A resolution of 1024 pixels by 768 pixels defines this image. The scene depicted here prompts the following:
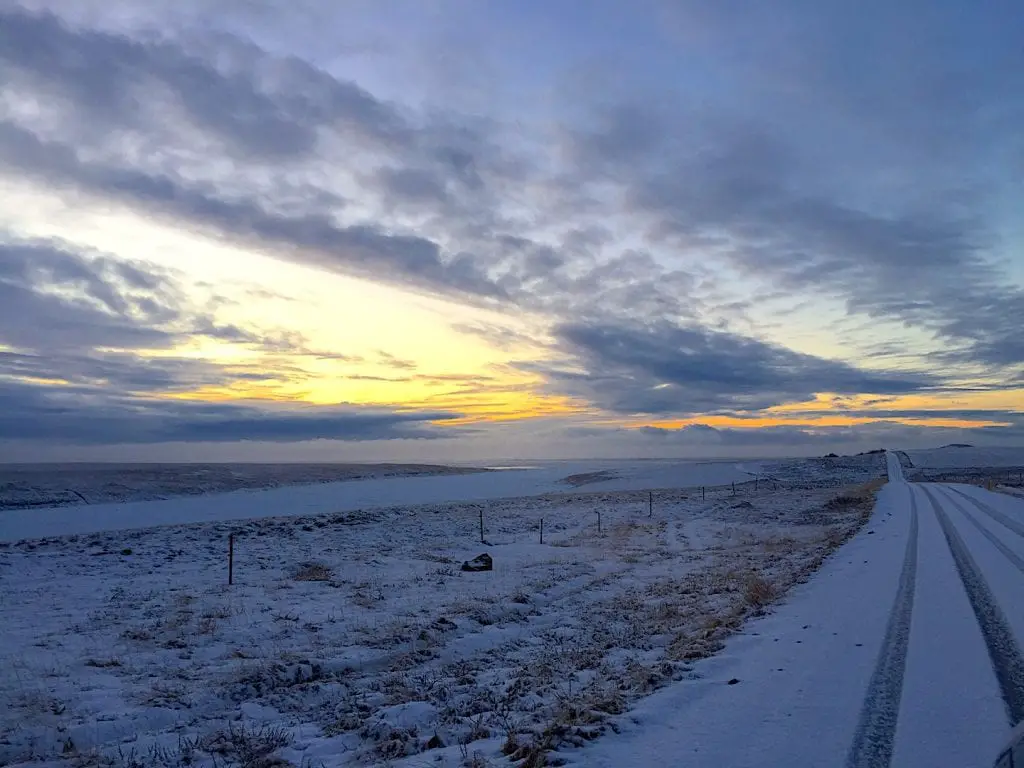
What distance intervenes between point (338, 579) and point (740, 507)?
105 ft

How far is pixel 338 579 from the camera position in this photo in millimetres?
20016

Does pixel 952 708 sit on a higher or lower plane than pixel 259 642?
higher

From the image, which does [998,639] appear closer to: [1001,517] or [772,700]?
[772,700]

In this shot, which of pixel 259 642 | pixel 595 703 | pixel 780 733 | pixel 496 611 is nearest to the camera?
pixel 780 733

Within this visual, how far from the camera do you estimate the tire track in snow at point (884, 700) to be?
21.1 feet

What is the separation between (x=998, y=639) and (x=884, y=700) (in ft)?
13.2

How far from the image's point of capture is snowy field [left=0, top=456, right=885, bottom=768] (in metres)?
8.19

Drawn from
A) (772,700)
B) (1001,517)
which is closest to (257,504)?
(1001,517)

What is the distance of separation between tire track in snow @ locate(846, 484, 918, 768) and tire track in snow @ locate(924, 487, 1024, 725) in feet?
3.51

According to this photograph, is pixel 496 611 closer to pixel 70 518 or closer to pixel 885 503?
pixel 885 503

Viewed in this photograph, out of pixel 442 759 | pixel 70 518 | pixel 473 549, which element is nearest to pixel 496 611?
pixel 442 759

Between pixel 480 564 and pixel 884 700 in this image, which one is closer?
pixel 884 700

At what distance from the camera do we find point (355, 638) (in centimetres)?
1312

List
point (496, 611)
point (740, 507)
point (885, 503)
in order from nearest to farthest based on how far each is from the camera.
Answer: point (496, 611) → point (885, 503) → point (740, 507)
